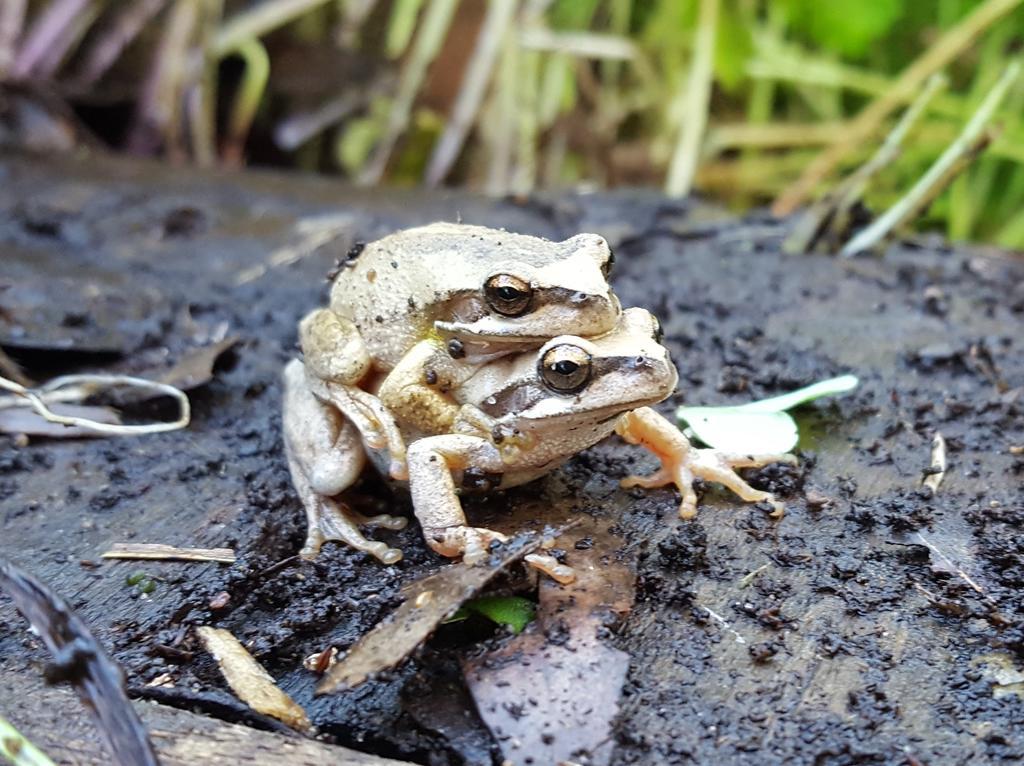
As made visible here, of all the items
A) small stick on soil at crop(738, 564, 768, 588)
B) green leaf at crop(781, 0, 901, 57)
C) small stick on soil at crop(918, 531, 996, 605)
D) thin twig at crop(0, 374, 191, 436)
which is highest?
green leaf at crop(781, 0, 901, 57)

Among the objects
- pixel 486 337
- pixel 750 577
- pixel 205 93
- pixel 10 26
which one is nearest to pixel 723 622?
pixel 750 577

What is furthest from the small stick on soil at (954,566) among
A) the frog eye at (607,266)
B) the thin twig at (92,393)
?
the thin twig at (92,393)

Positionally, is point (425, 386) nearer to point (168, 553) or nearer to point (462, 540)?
point (462, 540)

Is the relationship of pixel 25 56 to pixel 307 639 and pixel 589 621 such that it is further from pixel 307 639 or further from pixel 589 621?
pixel 589 621

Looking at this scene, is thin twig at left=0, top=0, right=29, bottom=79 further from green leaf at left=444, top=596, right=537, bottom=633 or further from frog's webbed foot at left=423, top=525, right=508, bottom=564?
green leaf at left=444, top=596, right=537, bottom=633

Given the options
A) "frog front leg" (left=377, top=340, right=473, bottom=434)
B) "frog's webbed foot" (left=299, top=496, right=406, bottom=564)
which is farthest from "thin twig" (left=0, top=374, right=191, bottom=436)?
"frog front leg" (left=377, top=340, right=473, bottom=434)

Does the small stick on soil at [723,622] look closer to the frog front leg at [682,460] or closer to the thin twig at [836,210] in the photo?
the frog front leg at [682,460]
